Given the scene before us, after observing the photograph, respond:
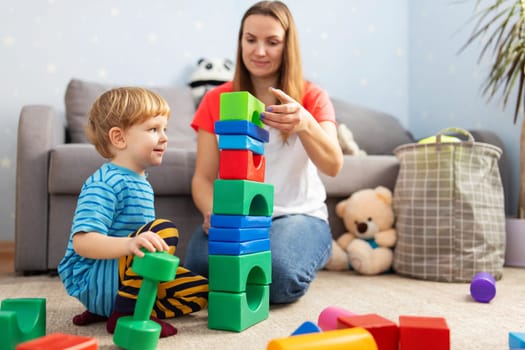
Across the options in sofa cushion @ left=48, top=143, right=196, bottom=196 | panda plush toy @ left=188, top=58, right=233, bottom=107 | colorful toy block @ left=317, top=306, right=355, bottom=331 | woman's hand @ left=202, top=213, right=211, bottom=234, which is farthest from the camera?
panda plush toy @ left=188, top=58, right=233, bottom=107

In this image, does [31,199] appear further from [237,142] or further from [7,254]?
[237,142]

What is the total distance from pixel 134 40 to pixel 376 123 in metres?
1.25

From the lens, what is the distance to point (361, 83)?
2777 mm

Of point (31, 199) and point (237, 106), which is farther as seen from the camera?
point (31, 199)

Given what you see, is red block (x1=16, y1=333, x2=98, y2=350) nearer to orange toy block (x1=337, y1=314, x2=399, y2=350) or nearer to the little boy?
the little boy

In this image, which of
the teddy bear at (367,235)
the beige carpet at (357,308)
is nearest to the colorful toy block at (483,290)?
the beige carpet at (357,308)

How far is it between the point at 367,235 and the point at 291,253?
60cm

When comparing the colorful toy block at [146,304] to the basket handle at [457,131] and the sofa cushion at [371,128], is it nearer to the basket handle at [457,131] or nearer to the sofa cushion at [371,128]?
the basket handle at [457,131]

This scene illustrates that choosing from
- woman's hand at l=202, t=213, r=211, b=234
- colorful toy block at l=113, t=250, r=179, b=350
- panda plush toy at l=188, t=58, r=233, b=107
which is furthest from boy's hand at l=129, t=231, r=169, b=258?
panda plush toy at l=188, t=58, r=233, b=107

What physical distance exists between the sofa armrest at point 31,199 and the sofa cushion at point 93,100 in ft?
1.26

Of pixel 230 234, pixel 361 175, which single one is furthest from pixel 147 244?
pixel 361 175

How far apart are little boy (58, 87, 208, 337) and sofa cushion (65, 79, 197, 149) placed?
3.30 feet

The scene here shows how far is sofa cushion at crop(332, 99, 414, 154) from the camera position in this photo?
2350mm

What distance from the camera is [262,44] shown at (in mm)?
1283
